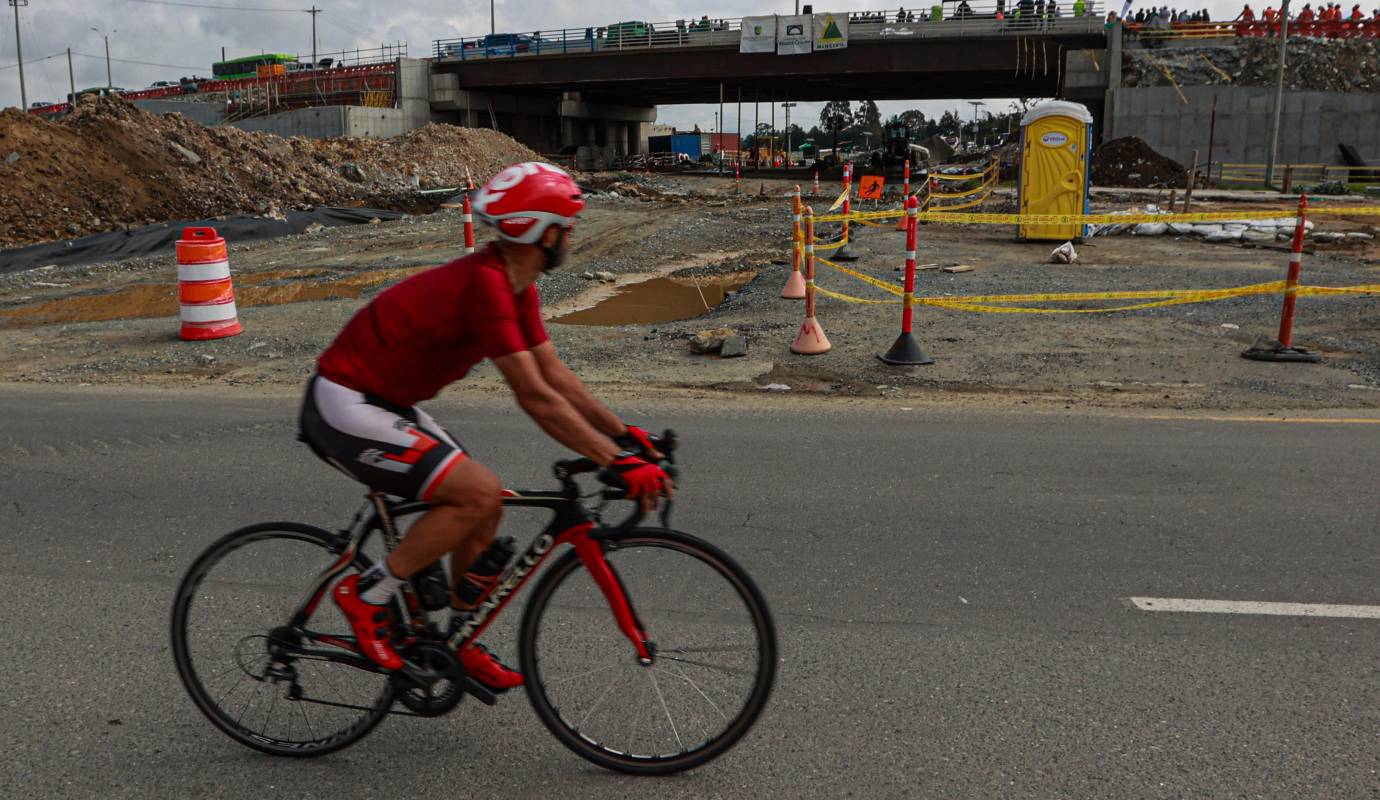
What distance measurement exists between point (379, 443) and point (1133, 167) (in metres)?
44.1

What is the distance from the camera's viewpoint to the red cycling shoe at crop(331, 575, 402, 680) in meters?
3.13

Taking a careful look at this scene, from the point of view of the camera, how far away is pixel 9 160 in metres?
23.8

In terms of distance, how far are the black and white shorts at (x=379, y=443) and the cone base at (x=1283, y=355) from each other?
963 cm

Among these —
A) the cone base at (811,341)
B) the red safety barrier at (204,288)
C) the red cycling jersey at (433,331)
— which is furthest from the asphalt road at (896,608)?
the red safety barrier at (204,288)

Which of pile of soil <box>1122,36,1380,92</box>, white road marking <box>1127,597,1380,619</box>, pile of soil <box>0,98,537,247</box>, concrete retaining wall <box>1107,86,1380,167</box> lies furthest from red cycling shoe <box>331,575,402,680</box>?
pile of soil <box>1122,36,1380,92</box>

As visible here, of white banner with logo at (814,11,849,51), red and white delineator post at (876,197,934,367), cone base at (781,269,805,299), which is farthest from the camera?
white banner with logo at (814,11,849,51)

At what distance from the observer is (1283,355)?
10023mm

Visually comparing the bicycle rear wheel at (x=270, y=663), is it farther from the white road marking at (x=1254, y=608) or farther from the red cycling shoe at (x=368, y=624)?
the white road marking at (x=1254, y=608)

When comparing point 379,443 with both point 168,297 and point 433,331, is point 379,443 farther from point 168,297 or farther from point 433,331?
point 168,297

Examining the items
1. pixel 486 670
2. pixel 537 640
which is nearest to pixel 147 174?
pixel 486 670

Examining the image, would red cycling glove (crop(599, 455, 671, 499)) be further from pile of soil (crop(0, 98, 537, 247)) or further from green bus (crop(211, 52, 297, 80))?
green bus (crop(211, 52, 297, 80))

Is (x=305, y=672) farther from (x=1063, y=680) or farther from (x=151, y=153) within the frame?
(x=151, y=153)

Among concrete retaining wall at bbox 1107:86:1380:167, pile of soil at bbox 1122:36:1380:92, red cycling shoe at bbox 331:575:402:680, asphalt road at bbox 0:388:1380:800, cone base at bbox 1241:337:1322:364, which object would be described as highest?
pile of soil at bbox 1122:36:1380:92

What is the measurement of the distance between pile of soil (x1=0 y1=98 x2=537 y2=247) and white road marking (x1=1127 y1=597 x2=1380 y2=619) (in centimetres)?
2432
